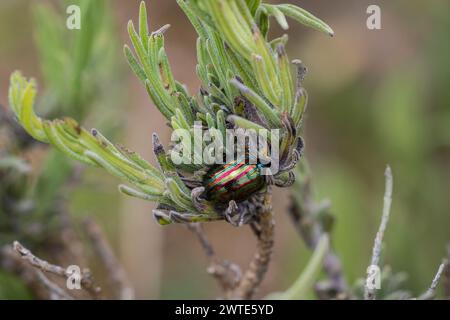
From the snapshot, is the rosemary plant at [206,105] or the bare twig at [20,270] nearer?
the rosemary plant at [206,105]

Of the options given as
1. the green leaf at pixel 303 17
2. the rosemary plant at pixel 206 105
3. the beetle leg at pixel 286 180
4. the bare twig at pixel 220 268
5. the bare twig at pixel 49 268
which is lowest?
the bare twig at pixel 220 268

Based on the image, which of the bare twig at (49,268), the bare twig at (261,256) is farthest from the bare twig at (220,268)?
the bare twig at (49,268)

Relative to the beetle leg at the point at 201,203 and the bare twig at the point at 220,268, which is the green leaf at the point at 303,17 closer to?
the beetle leg at the point at 201,203

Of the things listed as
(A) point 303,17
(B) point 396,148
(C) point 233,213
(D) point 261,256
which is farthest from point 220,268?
(B) point 396,148

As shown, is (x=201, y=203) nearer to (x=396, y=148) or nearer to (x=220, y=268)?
(x=220, y=268)

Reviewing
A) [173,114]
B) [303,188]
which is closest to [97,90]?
[303,188]

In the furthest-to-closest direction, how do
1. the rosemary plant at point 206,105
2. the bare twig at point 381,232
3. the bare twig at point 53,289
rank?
the bare twig at point 53,289 < the bare twig at point 381,232 < the rosemary plant at point 206,105
